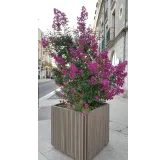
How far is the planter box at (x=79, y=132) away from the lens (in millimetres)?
1317

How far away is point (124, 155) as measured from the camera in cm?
152

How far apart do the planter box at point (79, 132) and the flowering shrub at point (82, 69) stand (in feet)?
0.31

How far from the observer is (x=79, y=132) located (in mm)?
1319

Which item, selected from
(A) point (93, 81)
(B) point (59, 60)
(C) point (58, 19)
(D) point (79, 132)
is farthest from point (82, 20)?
(D) point (79, 132)

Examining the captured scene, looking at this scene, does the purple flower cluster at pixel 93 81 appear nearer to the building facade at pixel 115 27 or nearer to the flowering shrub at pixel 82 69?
the flowering shrub at pixel 82 69

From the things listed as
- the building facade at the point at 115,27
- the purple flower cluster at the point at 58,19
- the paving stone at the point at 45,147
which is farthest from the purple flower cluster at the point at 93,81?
the building facade at the point at 115,27

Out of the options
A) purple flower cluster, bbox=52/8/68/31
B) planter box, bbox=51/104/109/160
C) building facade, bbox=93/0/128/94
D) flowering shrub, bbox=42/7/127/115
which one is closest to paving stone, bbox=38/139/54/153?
planter box, bbox=51/104/109/160

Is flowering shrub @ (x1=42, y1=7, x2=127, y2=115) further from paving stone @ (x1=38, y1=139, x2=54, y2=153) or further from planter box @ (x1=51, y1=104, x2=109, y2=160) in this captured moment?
paving stone @ (x1=38, y1=139, x2=54, y2=153)

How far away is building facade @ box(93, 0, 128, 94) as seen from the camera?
5.13m
